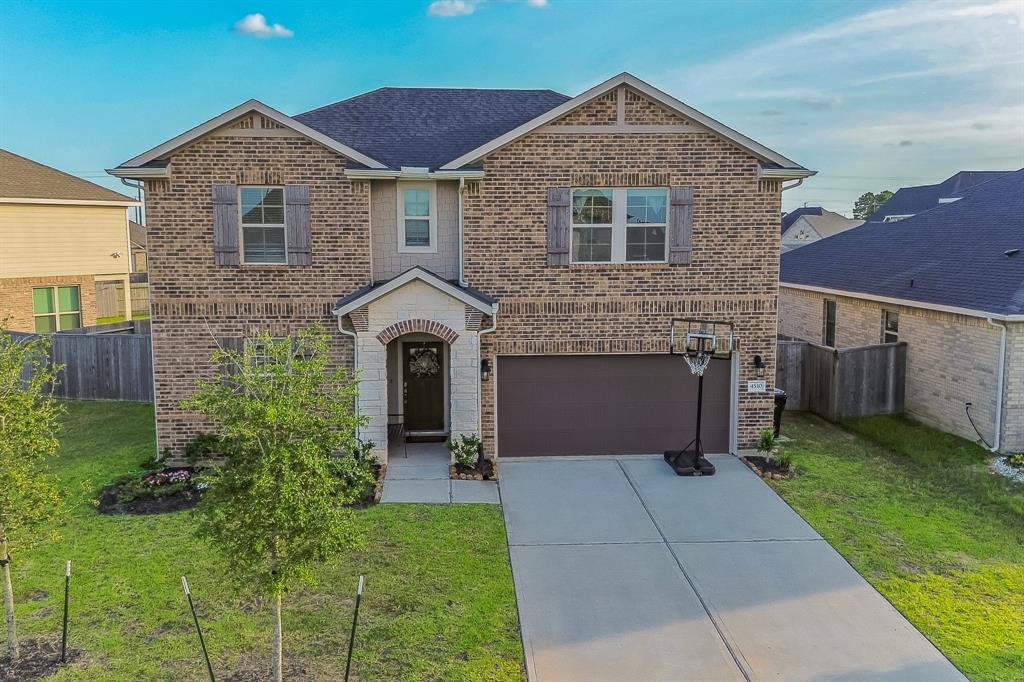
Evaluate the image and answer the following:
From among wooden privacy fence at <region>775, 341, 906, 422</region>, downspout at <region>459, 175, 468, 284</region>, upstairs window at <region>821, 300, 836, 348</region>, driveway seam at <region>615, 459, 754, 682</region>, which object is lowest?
driveway seam at <region>615, 459, 754, 682</region>

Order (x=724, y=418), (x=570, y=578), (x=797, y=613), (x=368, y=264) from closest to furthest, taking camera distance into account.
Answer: (x=797, y=613), (x=570, y=578), (x=368, y=264), (x=724, y=418)

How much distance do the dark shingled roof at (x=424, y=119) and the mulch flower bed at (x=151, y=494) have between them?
20.7 ft

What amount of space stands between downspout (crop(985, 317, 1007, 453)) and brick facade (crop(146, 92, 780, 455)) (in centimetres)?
403

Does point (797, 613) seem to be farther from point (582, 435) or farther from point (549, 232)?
point (549, 232)

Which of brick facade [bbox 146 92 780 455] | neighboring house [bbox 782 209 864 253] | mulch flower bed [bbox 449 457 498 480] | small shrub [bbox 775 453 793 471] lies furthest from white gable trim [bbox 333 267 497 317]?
neighboring house [bbox 782 209 864 253]

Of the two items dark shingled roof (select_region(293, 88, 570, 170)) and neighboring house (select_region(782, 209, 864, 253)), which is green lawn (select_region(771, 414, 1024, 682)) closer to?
dark shingled roof (select_region(293, 88, 570, 170))

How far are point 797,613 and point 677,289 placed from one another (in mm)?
6747

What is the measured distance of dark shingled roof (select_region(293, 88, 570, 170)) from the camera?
46.8ft

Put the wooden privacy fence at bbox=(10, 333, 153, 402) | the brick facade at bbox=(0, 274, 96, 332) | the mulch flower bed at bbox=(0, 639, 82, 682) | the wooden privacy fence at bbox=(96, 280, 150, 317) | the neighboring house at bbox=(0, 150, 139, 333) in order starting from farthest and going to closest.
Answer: the wooden privacy fence at bbox=(96, 280, 150, 317) → the neighboring house at bbox=(0, 150, 139, 333) → the brick facade at bbox=(0, 274, 96, 332) → the wooden privacy fence at bbox=(10, 333, 153, 402) → the mulch flower bed at bbox=(0, 639, 82, 682)

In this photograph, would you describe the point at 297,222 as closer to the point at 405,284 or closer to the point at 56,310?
the point at 405,284

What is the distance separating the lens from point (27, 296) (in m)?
24.6

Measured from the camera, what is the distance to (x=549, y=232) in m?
13.5

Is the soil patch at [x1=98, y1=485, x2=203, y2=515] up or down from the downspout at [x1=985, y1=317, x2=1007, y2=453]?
down

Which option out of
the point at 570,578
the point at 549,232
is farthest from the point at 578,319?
the point at 570,578
